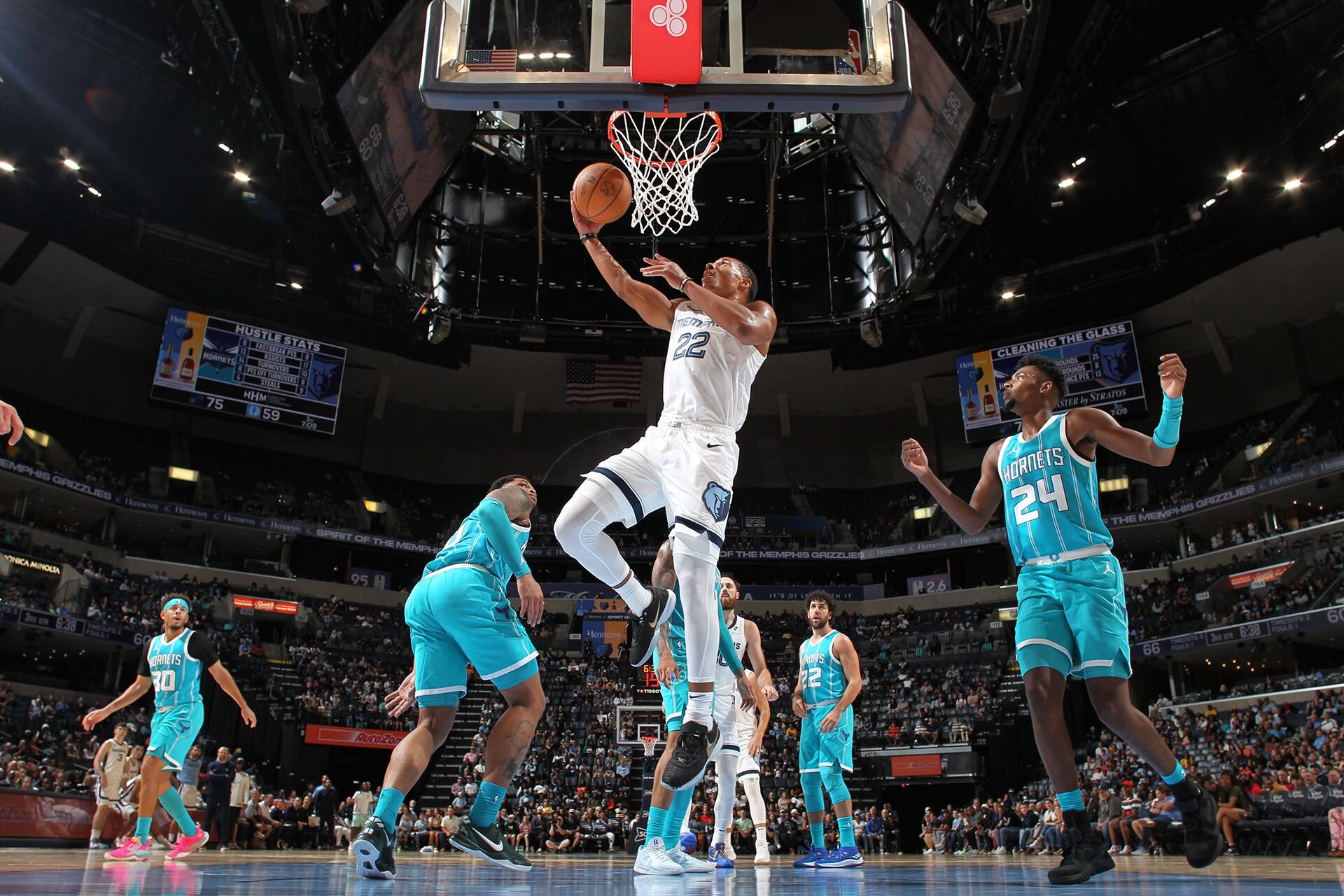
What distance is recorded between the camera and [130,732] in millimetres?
21062

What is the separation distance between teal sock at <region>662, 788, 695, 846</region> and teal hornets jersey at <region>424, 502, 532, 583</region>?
1404 millimetres

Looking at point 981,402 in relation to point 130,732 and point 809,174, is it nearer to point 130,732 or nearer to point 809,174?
point 809,174

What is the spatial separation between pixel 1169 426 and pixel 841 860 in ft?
14.3

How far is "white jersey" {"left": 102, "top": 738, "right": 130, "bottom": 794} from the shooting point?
1208 centimetres

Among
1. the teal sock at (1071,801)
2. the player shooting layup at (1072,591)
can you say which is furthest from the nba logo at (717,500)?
the teal sock at (1071,801)

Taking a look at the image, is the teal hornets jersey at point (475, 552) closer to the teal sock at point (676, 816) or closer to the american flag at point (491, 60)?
the teal sock at point (676, 816)

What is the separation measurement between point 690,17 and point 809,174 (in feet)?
63.4

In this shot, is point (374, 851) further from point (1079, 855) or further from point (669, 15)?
point (669, 15)

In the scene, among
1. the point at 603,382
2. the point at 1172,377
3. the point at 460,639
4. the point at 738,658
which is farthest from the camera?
the point at 603,382

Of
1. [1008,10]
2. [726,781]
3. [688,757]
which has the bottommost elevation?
[726,781]

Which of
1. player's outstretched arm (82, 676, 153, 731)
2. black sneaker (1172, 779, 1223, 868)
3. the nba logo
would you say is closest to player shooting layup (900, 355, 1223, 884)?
black sneaker (1172, 779, 1223, 868)

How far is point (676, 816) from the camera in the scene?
4770mm

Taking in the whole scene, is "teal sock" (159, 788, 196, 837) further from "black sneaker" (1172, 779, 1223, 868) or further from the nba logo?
"black sneaker" (1172, 779, 1223, 868)

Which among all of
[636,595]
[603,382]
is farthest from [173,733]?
[603,382]
